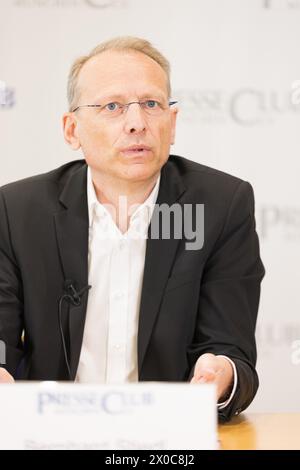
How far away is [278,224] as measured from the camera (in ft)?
13.2

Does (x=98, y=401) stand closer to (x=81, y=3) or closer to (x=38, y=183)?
(x=38, y=183)

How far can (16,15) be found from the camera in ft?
13.4

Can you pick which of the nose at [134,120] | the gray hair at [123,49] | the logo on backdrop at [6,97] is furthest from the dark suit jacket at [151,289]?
the logo on backdrop at [6,97]

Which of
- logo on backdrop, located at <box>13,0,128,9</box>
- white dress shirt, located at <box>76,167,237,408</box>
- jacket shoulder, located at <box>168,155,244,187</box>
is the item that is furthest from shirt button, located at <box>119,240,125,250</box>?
logo on backdrop, located at <box>13,0,128,9</box>

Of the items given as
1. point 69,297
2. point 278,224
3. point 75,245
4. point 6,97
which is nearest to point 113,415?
point 69,297

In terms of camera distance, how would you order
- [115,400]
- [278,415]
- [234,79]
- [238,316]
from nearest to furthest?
[115,400] → [278,415] → [238,316] → [234,79]

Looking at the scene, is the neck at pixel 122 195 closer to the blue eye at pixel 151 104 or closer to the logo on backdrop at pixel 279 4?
the blue eye at pixel 151 104

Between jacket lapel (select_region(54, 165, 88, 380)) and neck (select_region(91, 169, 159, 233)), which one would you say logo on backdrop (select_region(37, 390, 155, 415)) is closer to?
jacket lapel (select_region(54, 165, 88, 380))

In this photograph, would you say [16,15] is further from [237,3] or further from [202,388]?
[202,388]

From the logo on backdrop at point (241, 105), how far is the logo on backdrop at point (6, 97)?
32.5 inches

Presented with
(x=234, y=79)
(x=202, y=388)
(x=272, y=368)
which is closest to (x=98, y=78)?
(x=202, y=388)

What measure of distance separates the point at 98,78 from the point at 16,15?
5.83 ft

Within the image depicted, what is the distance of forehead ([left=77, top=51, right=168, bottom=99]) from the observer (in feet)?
8.11

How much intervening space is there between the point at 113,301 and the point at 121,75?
2.28ft
